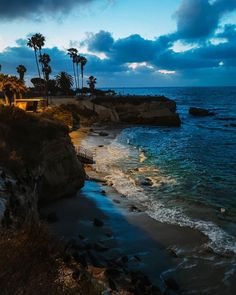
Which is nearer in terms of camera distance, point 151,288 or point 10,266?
point 10,266

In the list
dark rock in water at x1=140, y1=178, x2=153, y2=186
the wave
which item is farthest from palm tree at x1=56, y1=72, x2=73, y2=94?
dark rock in water at x1=140, y1=178, x2=153, y2=186

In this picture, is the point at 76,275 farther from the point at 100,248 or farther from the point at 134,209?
the point at 134,209

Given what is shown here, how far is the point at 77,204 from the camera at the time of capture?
80.1 feet

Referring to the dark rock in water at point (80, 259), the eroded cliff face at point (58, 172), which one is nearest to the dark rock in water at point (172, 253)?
the dark rock in water at point (80, 259)

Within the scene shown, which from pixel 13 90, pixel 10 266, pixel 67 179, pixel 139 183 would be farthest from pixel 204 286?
pixel 13 90

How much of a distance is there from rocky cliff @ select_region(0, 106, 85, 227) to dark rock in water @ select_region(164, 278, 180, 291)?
6288mm

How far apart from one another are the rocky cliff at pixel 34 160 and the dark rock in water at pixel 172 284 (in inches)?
248

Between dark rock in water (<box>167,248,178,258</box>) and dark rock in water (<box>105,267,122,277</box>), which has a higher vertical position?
dark rock in water (<box>105,267,122,277</box>)

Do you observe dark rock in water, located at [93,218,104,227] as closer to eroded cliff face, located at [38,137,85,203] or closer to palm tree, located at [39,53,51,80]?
eroded cliff face, located at [38,137,85,203]

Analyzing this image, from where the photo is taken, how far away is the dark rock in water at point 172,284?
582 inches

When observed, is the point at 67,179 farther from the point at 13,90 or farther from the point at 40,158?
the point at 13,90

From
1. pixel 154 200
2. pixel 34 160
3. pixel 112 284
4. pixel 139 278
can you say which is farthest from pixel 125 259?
pixel 154 200

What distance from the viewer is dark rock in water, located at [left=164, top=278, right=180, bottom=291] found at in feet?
48.5

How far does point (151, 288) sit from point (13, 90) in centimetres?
5784
